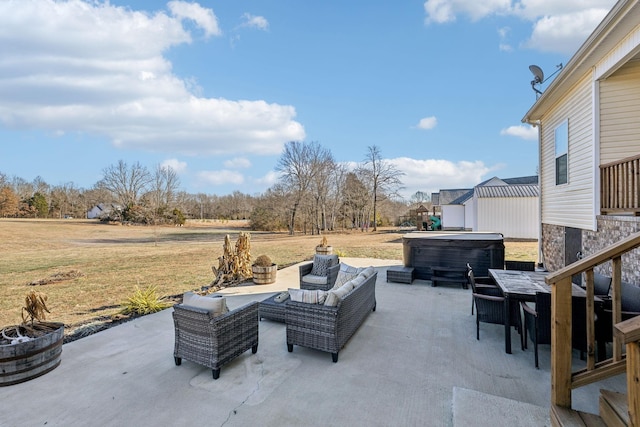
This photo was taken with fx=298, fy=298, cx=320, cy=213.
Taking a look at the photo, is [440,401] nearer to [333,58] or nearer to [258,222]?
[333,58]

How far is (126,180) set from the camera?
3862cm

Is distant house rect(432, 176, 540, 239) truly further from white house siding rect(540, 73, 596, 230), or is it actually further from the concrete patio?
the concrete patio

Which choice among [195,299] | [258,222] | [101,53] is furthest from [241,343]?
[258,222]

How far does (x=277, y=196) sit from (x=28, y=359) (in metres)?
25.7

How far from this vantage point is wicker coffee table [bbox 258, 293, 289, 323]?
4.82 metres

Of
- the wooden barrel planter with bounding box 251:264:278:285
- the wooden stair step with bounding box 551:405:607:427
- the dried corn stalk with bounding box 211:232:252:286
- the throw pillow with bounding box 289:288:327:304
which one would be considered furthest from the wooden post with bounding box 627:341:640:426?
the dried corn stalk with bounding box 211:232:252:286

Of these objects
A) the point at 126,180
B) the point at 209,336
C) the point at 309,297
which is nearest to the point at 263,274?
the point at 309,297

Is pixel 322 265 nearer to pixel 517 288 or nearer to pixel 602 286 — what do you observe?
pixel 517 288

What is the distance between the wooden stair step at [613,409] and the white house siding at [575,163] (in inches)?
178

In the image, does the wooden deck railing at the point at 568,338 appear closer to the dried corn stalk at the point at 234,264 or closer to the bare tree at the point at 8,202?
the dried corn stalk at the point at 234,264

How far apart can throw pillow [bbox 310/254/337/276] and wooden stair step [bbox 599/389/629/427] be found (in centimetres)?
470

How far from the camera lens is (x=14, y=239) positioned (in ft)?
66.6

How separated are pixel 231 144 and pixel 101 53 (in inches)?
494

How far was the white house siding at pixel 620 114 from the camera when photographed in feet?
17.0
